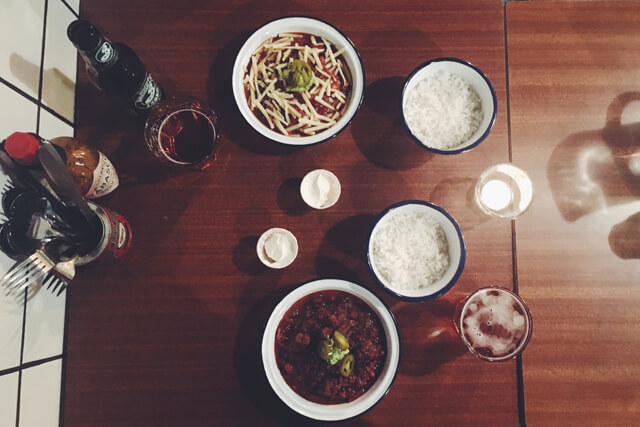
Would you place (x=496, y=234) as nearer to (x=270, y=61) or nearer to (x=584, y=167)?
(x=584, y=167)

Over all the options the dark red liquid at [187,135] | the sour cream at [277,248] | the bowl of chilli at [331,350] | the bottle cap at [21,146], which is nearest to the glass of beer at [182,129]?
the dark red liquid at [187,135]

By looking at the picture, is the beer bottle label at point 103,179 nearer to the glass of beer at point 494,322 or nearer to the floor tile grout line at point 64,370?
the floor tile grout line at point 64,370

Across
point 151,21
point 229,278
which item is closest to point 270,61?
point 151,21

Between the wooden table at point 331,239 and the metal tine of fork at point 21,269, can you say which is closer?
the metal tine of fork at point 21,269

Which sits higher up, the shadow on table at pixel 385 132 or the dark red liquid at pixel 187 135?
the dark red liquid at pixel 187 135

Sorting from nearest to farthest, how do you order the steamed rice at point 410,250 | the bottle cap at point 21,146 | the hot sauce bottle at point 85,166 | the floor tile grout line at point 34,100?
the bottle cap at point 21,146, the floor tile grout line at point 34,100, the hot sauce bottle at point 85,166, the steamed rice at point 410,250

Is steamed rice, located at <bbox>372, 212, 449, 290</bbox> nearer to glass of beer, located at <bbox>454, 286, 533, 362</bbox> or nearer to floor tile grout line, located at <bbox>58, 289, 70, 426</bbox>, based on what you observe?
glass of beer, located at <bbox>454, 286, 533, 362</bbox>

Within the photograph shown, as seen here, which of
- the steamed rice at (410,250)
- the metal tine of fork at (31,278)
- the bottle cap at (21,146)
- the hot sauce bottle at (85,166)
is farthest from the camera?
the steamed rice at (410,250)
